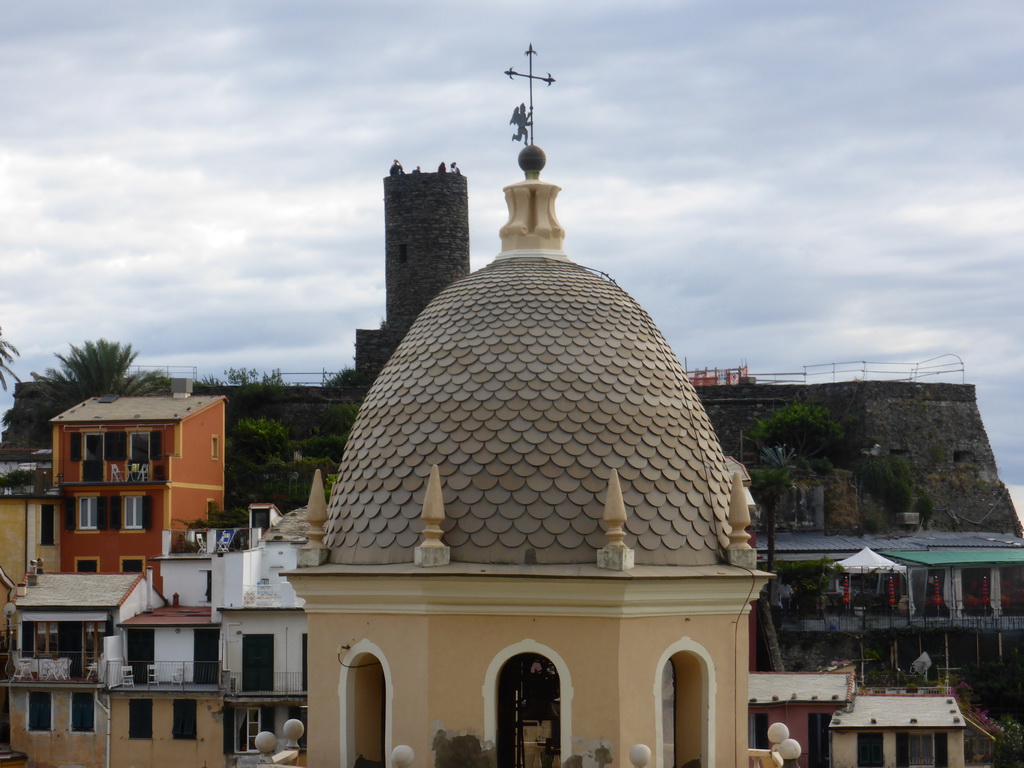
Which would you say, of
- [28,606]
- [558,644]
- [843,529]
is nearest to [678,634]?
[558,644]

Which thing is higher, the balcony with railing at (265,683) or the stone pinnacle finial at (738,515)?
the stone pinnacle finial at (738,515)

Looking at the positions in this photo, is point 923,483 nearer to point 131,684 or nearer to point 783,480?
point 783,480

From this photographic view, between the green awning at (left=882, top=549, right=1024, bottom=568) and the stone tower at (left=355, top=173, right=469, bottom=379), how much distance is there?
33347 mm

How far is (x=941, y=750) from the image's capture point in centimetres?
3847

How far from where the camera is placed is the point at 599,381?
1579cm

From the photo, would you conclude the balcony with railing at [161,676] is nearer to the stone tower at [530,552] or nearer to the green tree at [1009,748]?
the green tree at [1009,748]

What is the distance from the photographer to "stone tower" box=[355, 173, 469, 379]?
8469 cm

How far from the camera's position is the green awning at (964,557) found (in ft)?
189

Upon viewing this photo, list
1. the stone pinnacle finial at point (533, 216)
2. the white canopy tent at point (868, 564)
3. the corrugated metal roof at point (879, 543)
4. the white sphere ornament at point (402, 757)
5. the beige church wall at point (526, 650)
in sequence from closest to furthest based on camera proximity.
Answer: the white sphere ornament at point (402, 757) → the beige church wall at point (526, 650) → the stone pinnacle finial at point (533, 216) → the white canopy tent at point (868, 564) → the corrugated metal roof at point (879, 543)

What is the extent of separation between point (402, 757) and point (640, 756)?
221 centimetres

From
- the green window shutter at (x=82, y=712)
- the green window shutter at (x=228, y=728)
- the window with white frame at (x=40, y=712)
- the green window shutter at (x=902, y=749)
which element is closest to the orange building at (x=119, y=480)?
the window with white frame at (x=40, y=712)

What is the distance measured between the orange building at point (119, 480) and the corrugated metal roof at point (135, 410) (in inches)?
1.5

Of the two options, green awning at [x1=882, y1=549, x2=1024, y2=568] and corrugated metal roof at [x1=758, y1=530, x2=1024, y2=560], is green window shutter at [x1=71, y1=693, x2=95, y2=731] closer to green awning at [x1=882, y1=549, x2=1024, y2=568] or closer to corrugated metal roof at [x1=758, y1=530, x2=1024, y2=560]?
corrugated metal roof at [x1=758, y1=530, x2=1024, y2=560]

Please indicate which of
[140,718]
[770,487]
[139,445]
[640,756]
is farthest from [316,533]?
[770,487]
